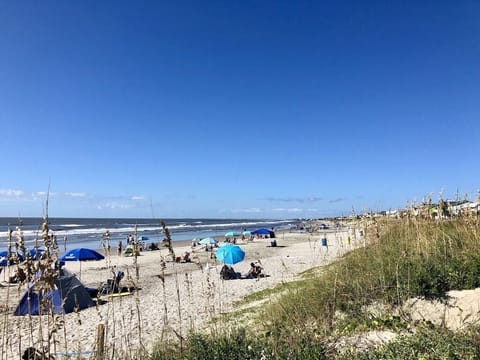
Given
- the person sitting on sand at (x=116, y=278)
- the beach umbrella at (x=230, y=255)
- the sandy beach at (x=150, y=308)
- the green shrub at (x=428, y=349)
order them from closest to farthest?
the green shrub at (x=428, y=349)
the person sitting on sand at (x=116, y=278)
the sandy beach at (x=150, y=308)
the beach umbrella at (x=230, y=255)

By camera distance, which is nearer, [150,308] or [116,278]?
[116,278]

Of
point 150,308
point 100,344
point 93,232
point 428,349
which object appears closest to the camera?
point 428,349

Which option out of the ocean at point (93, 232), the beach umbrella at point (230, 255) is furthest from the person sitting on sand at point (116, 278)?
the beach umbrella at point (230, 255)

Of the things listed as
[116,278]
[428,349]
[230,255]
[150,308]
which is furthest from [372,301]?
[230,255]

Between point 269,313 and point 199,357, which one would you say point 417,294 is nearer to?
point 269,313

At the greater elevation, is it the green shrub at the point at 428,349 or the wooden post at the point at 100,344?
the wooden post at the point at 100,344

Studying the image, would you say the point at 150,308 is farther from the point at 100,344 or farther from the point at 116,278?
the point at 100,344

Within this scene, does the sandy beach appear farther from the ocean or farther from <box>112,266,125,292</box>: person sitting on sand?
the ocean

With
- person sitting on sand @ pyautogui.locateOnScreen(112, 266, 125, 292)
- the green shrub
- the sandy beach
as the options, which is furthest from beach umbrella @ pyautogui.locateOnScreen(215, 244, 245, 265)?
the green shrub

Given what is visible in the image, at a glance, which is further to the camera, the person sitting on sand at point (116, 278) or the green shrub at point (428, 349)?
the person sitting on sand at point (116, 278)

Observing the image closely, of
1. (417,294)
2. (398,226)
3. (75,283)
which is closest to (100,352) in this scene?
(417,294)

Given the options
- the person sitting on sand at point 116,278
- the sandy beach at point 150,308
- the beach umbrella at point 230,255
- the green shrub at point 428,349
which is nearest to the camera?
the green shrub at point 428,349

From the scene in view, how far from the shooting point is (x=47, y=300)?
2.40 metres

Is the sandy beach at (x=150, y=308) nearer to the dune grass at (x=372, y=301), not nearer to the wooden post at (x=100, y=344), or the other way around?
the wooden post at (x=100, y=344)
